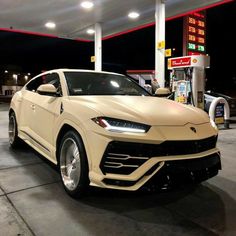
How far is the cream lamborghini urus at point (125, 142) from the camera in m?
2.88

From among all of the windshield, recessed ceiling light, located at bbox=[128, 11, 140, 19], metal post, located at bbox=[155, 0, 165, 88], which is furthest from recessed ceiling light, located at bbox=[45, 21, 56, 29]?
the windshield

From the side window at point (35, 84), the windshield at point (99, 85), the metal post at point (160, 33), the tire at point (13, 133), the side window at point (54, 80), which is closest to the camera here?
the windshield at point (99, 85)

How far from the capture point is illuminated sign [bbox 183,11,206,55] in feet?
51.0

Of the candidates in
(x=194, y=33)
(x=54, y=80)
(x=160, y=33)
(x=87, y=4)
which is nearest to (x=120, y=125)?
(x=54, y=80)

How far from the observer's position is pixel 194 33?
1602cm

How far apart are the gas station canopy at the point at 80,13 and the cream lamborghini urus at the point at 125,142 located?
27.6 feet

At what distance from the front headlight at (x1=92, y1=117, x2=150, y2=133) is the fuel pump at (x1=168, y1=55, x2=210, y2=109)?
699 centimetres

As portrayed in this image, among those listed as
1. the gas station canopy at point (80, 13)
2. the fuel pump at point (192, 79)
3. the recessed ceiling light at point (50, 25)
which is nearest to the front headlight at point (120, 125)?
the fuel pump at point (192, 79)

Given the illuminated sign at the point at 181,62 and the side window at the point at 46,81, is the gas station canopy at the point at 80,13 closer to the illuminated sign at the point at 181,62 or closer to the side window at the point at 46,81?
the illuminated sign at the point at 181,62

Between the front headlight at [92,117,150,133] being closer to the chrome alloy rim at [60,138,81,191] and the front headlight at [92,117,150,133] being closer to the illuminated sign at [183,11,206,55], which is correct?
the chrome alloy rim at [60,138,81,191]

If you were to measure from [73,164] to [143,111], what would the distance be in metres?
1.01

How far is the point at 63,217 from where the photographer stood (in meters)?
2.99

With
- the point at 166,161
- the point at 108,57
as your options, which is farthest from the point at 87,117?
the point at 108,57

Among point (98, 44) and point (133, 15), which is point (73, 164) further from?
point (98, 44)
